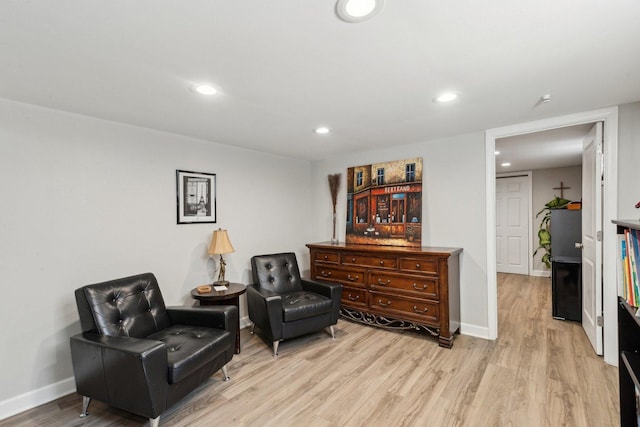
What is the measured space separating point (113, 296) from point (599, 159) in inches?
169

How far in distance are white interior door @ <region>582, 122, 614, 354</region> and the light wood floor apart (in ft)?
0.81

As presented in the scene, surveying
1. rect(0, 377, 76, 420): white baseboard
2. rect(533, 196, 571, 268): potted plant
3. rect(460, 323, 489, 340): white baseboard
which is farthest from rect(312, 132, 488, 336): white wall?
rect(0, 377, 76, 420): white baseboard

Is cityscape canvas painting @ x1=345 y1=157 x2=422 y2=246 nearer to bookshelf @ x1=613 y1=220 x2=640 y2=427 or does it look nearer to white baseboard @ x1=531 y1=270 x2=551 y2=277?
bookshelf @ x1=613 y1=220 x2=640 y2=427

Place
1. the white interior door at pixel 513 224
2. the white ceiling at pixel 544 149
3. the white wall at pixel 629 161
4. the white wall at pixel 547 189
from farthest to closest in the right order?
the white interior door at pixel 513 224 < the white wall at pixel 547 189 < the white ceiling at pixel 544 149 < the white wall at pixel 629 161

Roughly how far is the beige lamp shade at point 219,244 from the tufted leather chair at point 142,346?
0.64m

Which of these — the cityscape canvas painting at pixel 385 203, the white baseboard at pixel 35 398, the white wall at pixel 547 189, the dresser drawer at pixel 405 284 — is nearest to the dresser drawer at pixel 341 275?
the dresser drawer at pixel 405 284

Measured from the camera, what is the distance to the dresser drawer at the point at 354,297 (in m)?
3.53

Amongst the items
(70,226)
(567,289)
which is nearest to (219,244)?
(70,226)

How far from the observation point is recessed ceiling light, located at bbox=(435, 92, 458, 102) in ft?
7.12

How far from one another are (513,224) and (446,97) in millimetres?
5134

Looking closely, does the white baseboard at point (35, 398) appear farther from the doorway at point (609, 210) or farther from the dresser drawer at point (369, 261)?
the doorway at point (609, 210)

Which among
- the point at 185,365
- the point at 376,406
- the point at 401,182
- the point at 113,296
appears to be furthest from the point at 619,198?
the point at 113,296

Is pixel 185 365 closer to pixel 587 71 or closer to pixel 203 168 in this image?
pixel 203 168

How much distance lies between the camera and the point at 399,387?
91.4 inches
